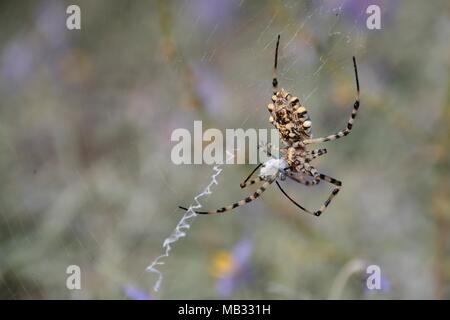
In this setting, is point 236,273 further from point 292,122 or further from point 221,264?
point 292,122

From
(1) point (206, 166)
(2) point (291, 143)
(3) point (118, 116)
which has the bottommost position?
Answer: (2) point (291, 143)

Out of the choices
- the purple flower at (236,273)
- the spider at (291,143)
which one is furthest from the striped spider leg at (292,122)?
the purple flower at (236,273)

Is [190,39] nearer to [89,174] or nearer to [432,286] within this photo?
[89,174]

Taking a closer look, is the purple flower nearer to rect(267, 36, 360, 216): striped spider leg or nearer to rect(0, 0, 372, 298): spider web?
rect(0, 0, 372, 298): spider web

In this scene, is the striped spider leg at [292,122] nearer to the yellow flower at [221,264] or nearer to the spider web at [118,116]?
the spider web at [118,116]

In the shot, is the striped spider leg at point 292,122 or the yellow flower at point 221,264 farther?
the yellow flower at point 221,264

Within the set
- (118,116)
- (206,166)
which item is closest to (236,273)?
(206,166)

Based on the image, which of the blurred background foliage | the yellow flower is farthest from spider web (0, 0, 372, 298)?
the yellow flower
